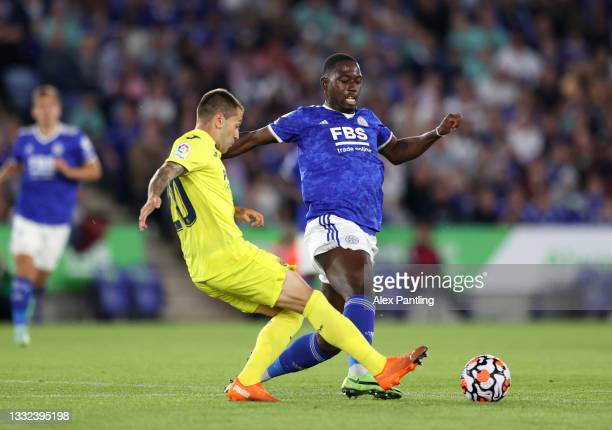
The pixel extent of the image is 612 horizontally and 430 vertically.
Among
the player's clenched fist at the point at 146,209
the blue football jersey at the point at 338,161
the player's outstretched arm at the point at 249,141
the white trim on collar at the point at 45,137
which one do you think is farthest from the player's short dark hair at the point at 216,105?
the white trim on collar at the point at 45,137

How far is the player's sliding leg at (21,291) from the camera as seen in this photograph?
13711 millimetres

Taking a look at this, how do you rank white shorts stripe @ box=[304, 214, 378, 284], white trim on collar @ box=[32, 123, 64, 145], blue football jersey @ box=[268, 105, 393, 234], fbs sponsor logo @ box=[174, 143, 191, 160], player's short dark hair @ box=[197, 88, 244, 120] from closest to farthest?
fbs sponsor logo @ box=[174, 143, 191, 160], player's short dark hair @ box=[197, 88, 244, 120], white shorts stripe @ box=[304, 214, 378, 284], blue football jersey @ box=[268, 105, 393, 234], white trim on collar @ box=[32, 123, 64, 145]

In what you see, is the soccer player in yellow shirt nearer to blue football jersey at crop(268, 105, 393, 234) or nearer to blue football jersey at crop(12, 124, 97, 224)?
blue football jersey at crop(268, 105, 393, 234)

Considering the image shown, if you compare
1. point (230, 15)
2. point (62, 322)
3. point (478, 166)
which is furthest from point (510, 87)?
point (62, 322)

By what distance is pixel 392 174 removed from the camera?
20.2 metres

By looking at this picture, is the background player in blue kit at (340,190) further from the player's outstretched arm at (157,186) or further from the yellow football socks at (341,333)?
the player's outstretched arm at (157,186)

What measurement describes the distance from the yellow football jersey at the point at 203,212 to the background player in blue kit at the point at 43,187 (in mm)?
6374

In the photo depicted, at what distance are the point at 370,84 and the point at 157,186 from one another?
1545 cm

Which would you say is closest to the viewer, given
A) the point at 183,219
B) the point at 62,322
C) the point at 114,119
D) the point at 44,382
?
the point at 183,219

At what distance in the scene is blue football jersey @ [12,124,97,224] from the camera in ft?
46.3

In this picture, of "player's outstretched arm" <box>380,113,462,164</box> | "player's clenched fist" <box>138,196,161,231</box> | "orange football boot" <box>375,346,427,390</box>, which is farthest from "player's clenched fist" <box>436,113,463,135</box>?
"player's clenched fist" <box>138,196,161,231</box>

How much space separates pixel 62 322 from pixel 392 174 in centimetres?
596

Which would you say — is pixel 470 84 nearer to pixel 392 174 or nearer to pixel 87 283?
pixel 392 174

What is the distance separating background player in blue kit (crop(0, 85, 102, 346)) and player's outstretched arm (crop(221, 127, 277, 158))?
562cm
